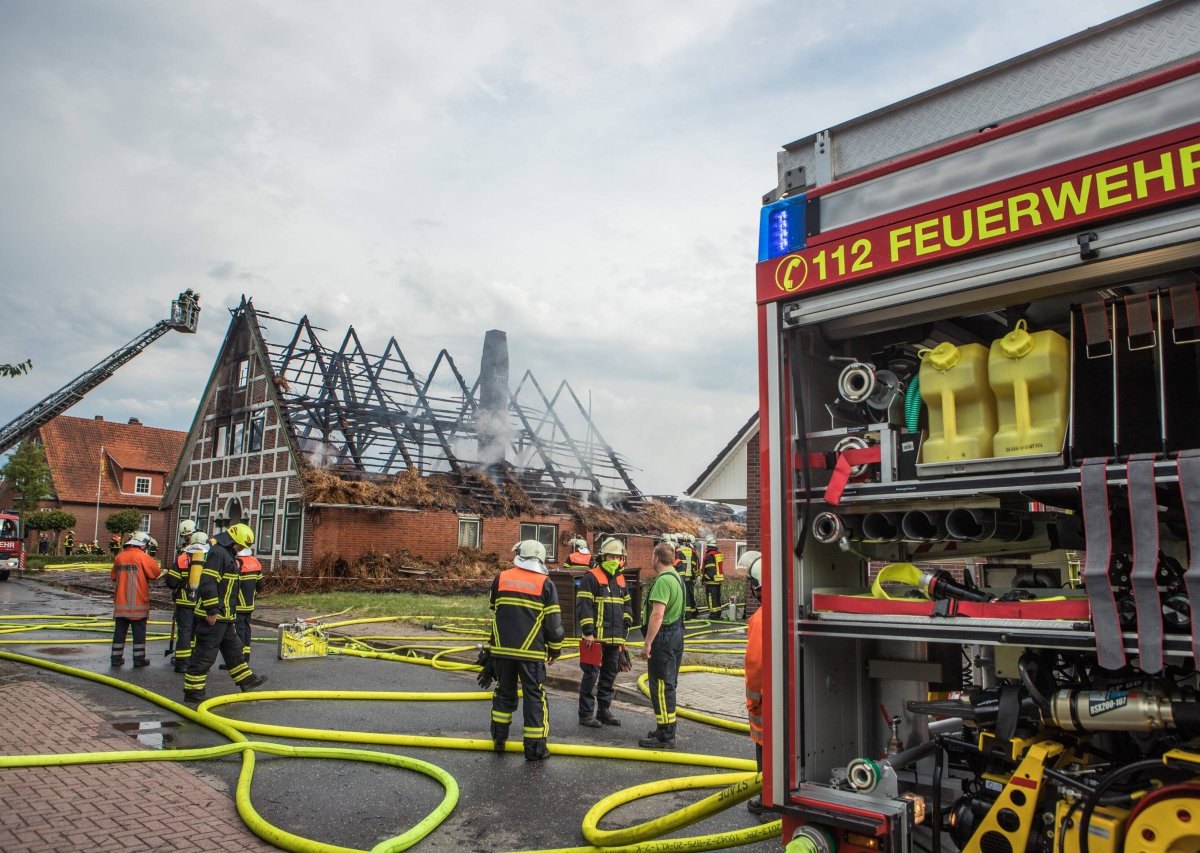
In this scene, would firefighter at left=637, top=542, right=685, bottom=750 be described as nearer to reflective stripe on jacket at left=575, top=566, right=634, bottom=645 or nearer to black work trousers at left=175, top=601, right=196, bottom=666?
reflective stripe on jacket at left=575, top=566, right=634, bottom=645

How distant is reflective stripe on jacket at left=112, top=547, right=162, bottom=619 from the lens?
971cm

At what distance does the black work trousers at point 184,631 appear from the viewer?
975cm

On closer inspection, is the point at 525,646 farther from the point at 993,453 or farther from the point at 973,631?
the point at 993,453

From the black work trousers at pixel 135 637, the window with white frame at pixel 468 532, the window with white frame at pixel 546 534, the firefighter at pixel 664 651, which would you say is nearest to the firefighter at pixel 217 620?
the black work trousers at pixel 135 637

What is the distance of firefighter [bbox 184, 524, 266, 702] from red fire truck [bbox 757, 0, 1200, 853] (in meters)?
6.27

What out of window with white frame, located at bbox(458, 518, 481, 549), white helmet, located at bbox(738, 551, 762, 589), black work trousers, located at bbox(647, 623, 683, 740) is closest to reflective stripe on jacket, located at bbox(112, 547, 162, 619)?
black work trousers, located at bbox(647, 623, 683, 740)

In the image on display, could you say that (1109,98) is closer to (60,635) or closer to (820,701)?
(820,701)

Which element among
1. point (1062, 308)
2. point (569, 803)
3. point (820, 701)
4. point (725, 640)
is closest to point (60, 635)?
point (725, 640)

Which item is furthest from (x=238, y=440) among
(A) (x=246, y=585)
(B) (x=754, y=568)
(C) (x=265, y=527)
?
(B) (x=754, y=568)

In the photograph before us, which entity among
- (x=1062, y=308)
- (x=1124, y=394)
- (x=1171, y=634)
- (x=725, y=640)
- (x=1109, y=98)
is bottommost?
(x=725, y=640)

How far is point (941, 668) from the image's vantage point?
130 inches

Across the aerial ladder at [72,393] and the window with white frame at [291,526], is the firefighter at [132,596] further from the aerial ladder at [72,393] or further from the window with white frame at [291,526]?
the aerial ladder at [72,393]

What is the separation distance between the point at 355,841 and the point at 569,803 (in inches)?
50.2

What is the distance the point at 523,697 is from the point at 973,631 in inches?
149
